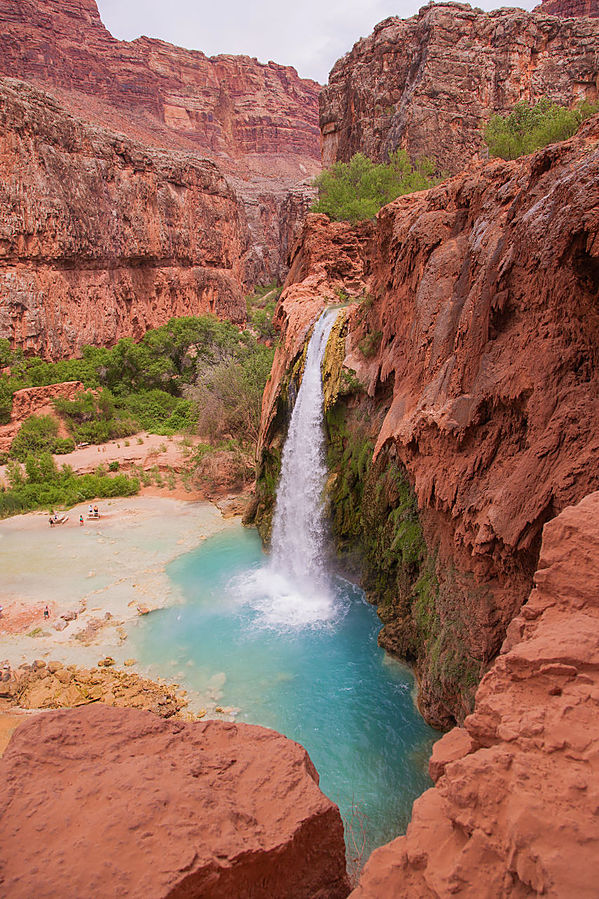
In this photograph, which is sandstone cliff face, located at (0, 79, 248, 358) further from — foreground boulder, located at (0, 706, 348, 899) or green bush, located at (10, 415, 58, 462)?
foreground boulder, located at (0, 706, 348, 899)

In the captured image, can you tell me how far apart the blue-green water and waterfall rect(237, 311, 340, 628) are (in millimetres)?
291

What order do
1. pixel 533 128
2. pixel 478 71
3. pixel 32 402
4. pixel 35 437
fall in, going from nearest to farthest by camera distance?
pixel 533 128, pixel 35 437, pixel 32 402, pixel 478 71

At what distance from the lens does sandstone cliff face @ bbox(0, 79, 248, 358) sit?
23.8 metres

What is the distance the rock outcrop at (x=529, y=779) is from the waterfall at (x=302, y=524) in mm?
7145

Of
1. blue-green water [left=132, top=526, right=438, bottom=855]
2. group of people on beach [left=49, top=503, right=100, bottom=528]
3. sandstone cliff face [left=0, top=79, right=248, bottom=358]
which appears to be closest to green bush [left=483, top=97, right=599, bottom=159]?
blue-green water [left=132, top=526, right=438, bottom=855]

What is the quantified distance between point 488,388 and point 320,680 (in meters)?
5.10

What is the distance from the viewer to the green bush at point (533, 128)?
11.1 m

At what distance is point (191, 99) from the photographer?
73.6m

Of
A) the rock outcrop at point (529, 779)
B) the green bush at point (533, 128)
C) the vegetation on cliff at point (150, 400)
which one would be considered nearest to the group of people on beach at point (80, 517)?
the vegetation on cliff at point (150, 400)

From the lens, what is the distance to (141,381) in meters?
26.6

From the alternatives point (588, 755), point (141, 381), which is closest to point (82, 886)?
point (588, 755)

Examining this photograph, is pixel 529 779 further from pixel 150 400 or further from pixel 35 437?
pixel 150 400

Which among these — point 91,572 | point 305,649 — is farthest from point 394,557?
point 91,572

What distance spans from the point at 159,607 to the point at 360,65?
29402mm
